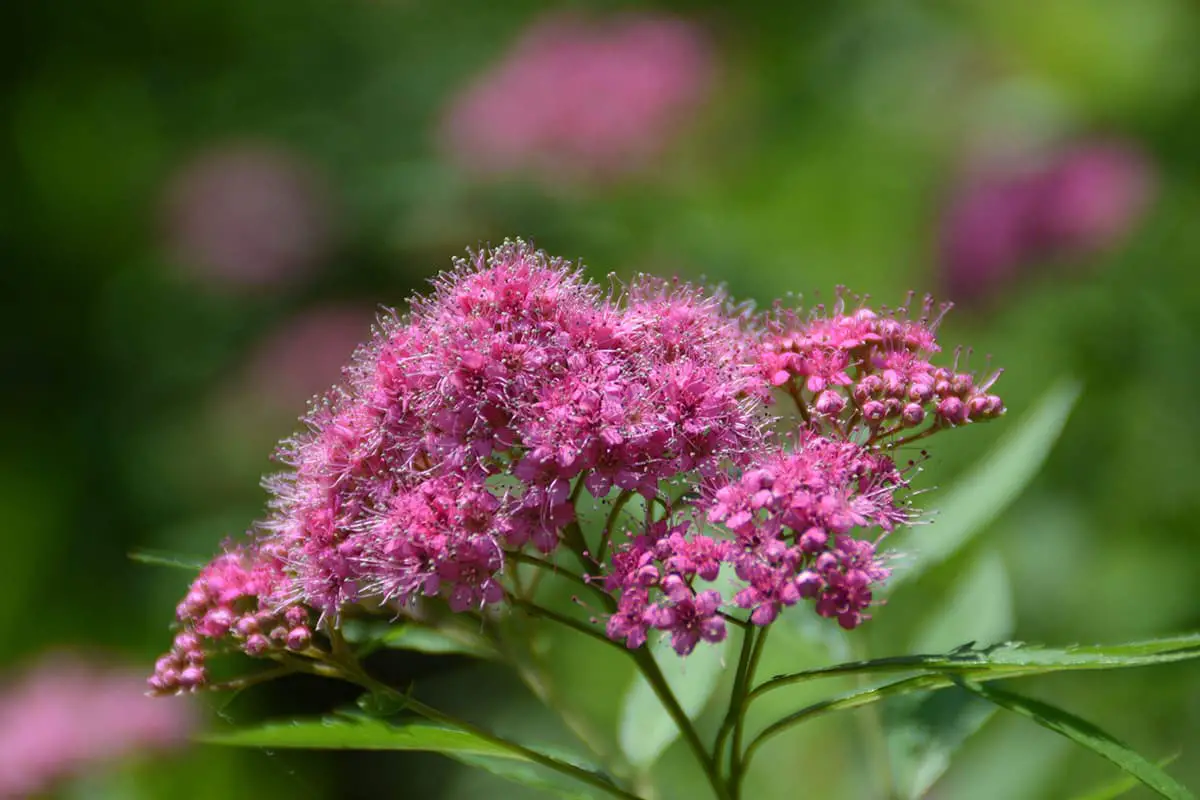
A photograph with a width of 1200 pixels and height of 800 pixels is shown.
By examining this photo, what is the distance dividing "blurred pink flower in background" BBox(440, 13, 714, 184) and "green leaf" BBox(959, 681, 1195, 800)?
11.5ft

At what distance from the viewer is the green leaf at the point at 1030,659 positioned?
1.30m

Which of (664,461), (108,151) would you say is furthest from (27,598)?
(664,461)

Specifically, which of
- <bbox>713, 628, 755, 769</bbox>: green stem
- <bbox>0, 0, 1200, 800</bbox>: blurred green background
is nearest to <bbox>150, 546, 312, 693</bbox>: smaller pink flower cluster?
<bbox>713, 628, 755, 769</bbox>: green stem

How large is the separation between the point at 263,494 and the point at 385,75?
7.33 feet

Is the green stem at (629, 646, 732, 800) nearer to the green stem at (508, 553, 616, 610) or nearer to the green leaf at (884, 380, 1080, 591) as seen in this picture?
the green stem at (508, 553, 616, 610)

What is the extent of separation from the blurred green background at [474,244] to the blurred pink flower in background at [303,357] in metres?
0.01

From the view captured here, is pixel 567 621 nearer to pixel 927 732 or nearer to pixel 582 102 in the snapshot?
pixel 927 732

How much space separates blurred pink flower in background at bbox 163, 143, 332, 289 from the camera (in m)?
5.65

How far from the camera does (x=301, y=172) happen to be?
5.82 m

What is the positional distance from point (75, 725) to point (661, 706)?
2220mm

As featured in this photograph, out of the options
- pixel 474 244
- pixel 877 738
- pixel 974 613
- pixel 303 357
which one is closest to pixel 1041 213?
pixel 474 244

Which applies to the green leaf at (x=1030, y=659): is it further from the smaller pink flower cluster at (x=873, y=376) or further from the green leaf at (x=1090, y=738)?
the smaller pink flower cluster at (x=873, y=376)

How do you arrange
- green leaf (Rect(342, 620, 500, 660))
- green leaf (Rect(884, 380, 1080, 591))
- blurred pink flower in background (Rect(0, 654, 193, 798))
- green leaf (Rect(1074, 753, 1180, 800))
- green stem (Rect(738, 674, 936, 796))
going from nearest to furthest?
green stem (Rect(738, 674, 936, 796)), green leaf (Rect(1074, 753, 1180, 800)), green leaf (Rect(342, 620, 500, 660)), green leaf (Rect(884, 380, 1080, 591)), blurred pink flower in background (Rect(0, 654, 193, 798))

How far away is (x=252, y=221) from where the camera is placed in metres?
5.66
